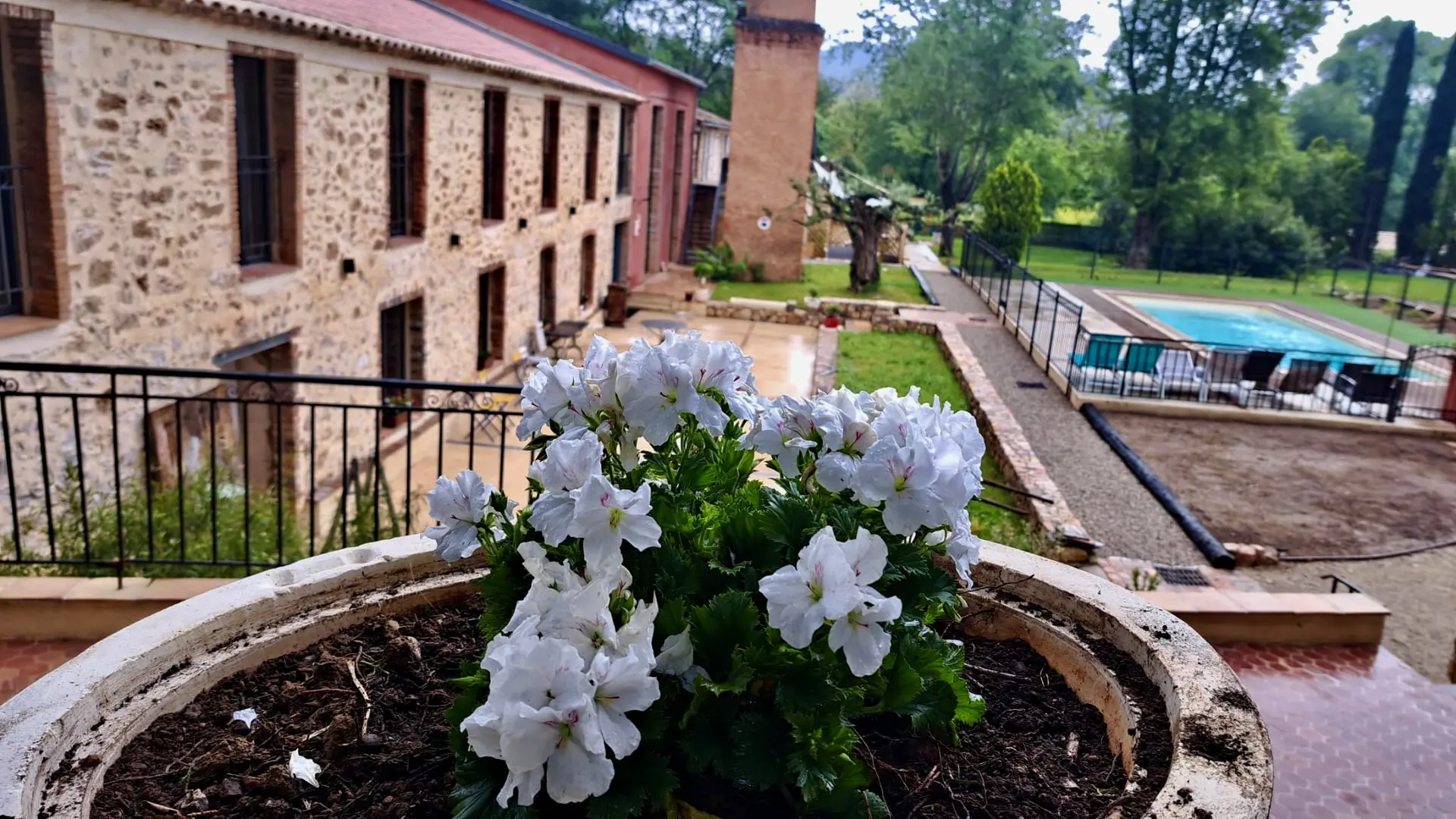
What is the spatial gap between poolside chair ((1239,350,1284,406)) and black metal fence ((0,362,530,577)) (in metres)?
10.5

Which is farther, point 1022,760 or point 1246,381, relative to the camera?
point 1246,381

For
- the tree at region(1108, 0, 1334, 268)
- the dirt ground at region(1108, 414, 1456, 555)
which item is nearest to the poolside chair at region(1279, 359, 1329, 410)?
the dirt ground at region(1108, 414, 1456, 555)

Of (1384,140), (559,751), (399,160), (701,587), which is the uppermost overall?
(1384,140)

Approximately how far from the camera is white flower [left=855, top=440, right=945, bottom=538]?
73.0 inches

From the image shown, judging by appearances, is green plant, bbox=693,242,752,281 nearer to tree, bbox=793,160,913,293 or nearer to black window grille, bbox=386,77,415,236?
tree, bbox=793,160,913,293

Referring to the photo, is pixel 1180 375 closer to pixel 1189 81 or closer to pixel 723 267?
pixel 723 267

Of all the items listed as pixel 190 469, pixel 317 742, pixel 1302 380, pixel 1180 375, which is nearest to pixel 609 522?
pixel 317 742

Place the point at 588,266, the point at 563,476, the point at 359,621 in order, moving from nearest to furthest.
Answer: the point at 563,476
the point at 359,621
the point at 588,266

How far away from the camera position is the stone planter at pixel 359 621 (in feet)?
6.57

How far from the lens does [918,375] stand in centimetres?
1548

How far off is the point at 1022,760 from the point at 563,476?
48.3 inches

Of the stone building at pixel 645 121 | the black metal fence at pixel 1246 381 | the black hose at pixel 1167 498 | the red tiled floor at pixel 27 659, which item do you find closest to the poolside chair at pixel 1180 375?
the black metal fence at pixel 1246 381

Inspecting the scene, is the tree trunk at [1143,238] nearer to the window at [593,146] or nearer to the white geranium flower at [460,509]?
the window at [593,146]

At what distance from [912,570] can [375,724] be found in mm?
1292
